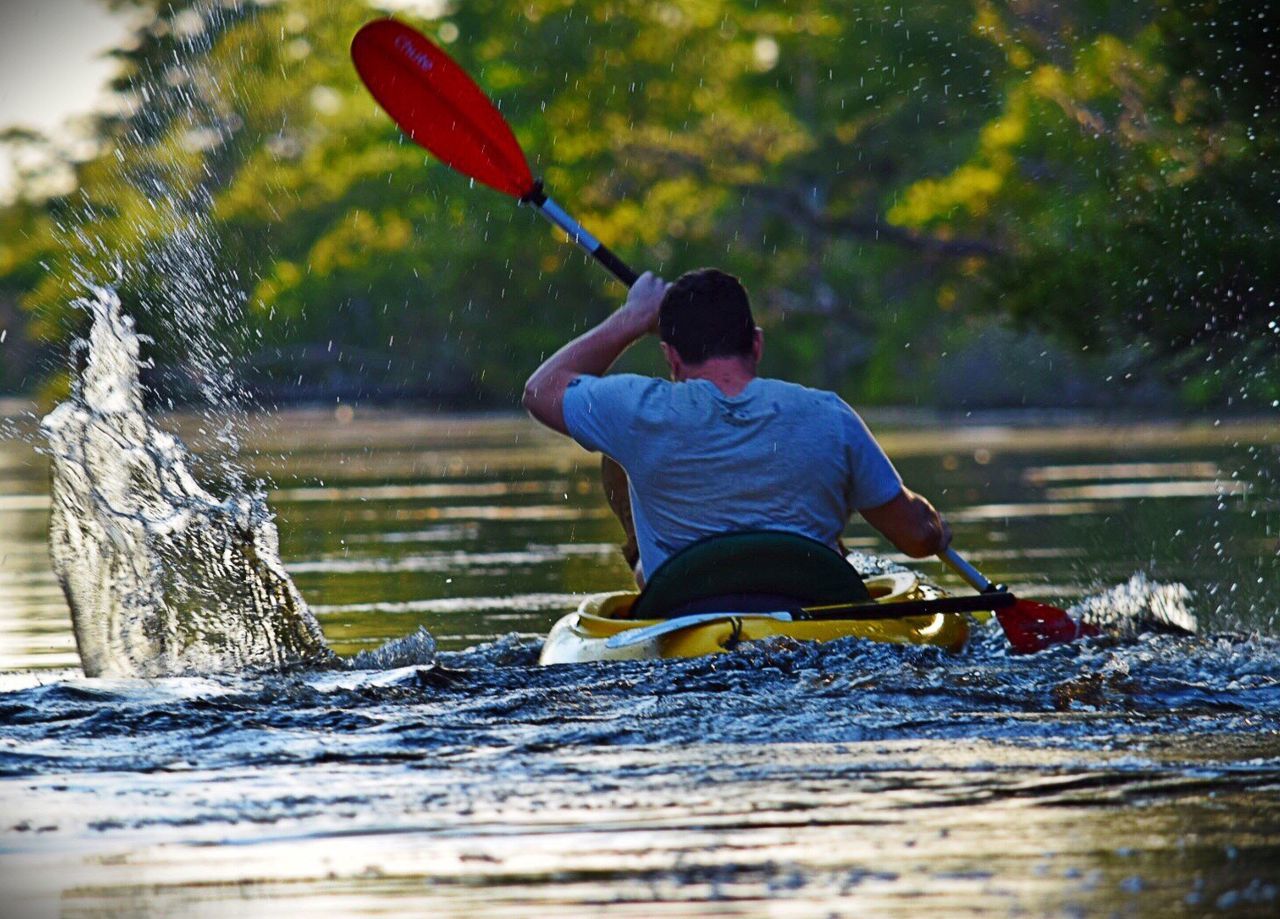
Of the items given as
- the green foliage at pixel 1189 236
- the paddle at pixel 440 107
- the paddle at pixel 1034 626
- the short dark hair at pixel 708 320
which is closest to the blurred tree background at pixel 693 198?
the green foliage at pixel 1189 236

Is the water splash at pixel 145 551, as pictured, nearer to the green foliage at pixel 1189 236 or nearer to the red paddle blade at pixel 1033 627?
the red paddle blade at pixel 1033 627

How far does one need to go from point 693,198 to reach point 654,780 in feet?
129

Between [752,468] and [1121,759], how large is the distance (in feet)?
5.31

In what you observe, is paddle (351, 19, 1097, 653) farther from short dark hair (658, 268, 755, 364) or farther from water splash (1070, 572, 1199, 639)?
water splash (1070, 572, 1199, 639)

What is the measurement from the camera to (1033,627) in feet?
21.6

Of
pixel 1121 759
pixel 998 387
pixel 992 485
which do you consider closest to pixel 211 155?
pixel 998 387

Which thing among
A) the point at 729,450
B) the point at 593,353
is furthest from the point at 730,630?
the point at 593,353

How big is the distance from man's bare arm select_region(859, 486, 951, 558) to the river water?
0.35 metres

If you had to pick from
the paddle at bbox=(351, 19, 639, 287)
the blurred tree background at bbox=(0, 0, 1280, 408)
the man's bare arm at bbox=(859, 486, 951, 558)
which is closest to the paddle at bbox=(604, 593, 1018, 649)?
the man's bare arm at bbox=(859, 486, 951, 558)

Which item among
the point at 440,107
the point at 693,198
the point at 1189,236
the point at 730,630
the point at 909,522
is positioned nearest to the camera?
the point at 730,630

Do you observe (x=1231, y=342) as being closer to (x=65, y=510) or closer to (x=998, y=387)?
(x=65, y=510)

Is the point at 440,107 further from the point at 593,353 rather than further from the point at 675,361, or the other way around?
the point at 675,361

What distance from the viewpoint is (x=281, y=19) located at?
54.0m

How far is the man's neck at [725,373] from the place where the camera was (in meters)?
6.00
